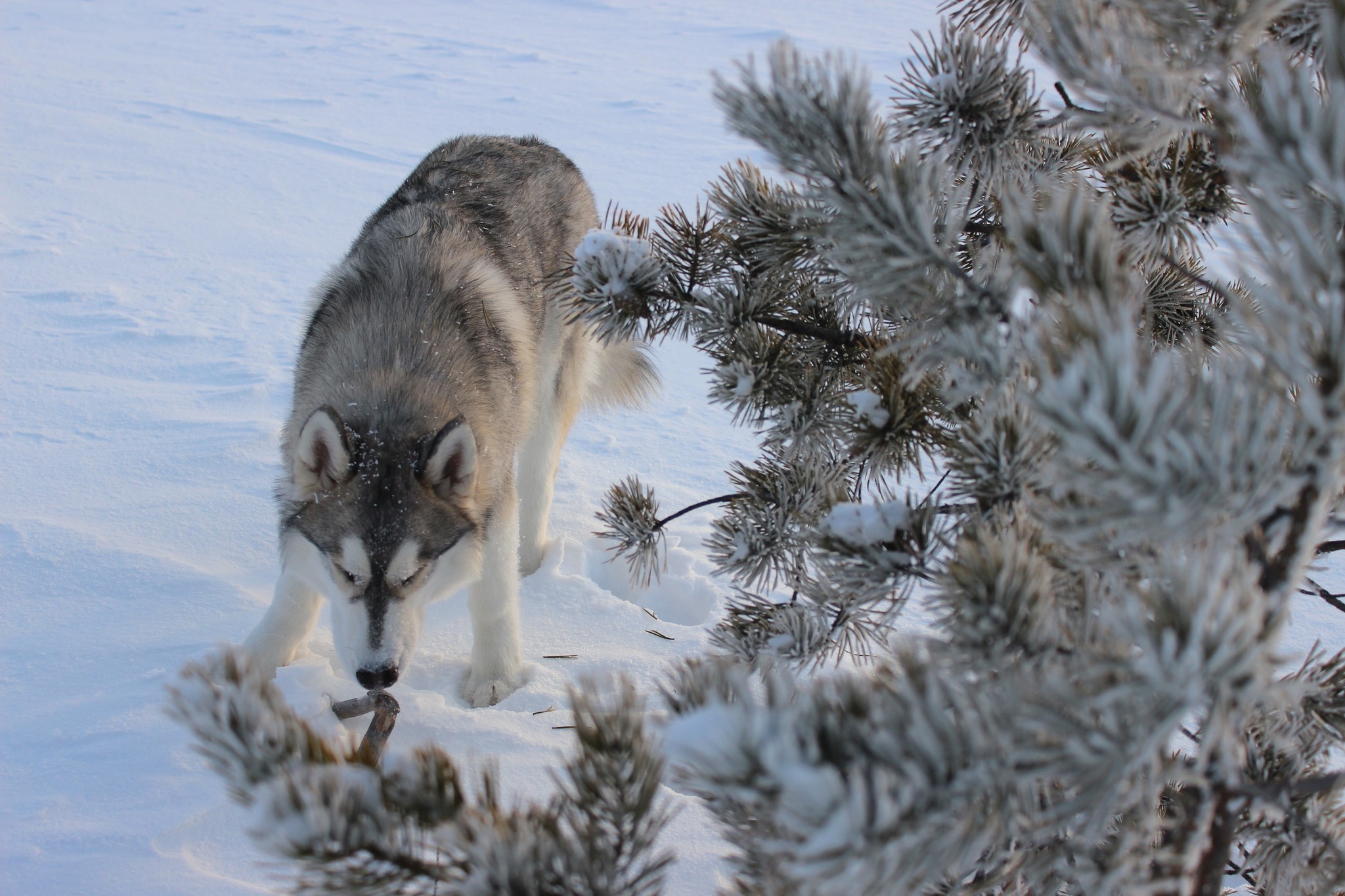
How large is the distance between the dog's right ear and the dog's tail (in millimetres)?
1898

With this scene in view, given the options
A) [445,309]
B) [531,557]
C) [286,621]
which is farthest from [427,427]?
[531,557]

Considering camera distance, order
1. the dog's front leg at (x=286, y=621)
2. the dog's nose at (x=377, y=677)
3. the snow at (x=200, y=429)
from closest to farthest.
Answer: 1. the snow at (x=200, y=429)
2. the dog's nose at (x=377, y=677)
3. the dog's front leg at (x=286, y=621)

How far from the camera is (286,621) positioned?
280 centimetres

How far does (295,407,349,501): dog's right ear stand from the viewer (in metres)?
2.45

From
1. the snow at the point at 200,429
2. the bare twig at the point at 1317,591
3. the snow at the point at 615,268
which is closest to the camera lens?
the bare twig at the point at 1317,591

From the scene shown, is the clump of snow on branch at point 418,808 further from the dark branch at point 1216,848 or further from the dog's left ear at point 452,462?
the dog's left ear at point 452,462

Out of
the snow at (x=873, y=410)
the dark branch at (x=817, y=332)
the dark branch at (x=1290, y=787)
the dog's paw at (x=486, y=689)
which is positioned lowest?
the dog's paw at (x=486, y=689)

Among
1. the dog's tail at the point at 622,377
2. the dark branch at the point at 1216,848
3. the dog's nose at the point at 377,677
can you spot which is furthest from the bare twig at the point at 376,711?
the dog's tail at the point at 622,377

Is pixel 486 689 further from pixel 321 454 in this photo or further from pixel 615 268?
pixel 615 268

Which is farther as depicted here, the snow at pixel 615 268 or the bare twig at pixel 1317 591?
the snow at pixel 615 268

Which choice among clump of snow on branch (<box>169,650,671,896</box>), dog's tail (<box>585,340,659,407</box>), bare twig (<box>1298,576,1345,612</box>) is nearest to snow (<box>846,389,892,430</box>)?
bare twig (<box>1298,576,1345,612</box>)

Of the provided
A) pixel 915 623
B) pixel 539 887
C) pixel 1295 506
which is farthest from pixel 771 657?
pixel 915 623

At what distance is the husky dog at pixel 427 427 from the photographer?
2537 millimetres

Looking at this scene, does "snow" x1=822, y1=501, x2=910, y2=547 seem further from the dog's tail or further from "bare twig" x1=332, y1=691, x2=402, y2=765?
the dog's tail
